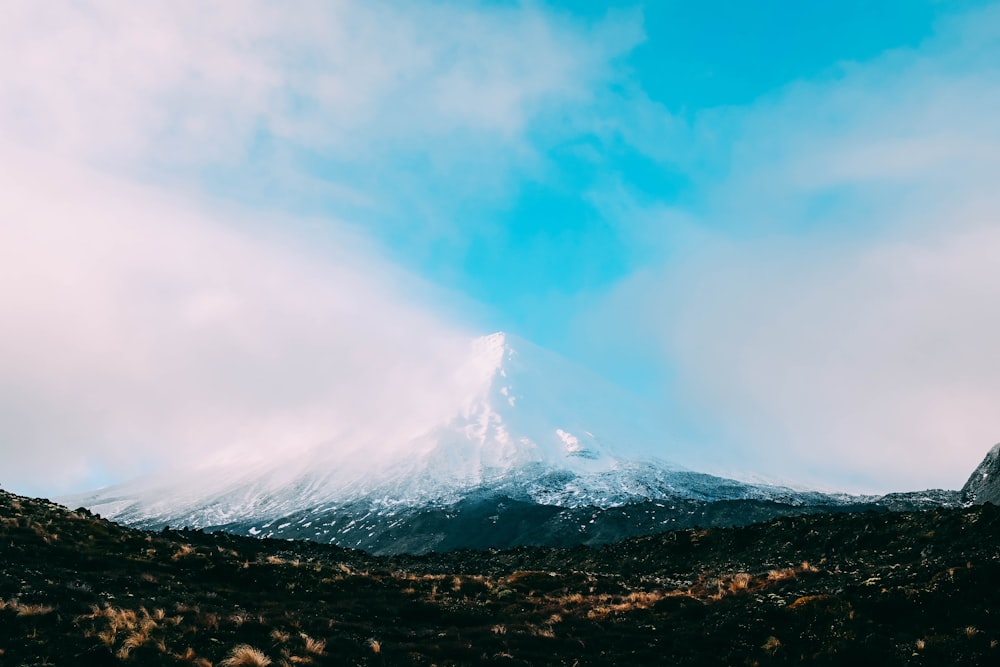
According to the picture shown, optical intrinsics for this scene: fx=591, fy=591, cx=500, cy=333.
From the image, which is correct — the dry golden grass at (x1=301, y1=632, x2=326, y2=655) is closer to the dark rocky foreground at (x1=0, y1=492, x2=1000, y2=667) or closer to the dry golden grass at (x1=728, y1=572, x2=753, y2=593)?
the dark rocky foreground at (x1=0, y1=492, x2=1000, y2=667)

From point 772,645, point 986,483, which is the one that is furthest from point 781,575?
point 986,483

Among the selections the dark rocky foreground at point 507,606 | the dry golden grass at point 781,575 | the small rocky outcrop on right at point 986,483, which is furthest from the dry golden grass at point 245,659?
the small rocky outcrop on right at point 986,483

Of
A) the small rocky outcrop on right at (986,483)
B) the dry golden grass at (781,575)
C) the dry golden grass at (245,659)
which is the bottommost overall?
the dry golden grass at (245,659)

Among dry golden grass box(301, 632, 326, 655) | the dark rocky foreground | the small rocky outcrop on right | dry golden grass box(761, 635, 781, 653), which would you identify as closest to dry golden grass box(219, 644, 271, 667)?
the dark rocky foreground

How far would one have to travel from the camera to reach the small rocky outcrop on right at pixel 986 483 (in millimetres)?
48344

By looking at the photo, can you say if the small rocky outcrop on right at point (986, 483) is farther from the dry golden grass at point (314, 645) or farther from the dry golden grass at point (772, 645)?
the dry golden grass at point (314, 645)

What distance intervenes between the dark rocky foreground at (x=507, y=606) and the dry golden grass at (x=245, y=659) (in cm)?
5

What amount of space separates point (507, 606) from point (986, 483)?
48934 mm

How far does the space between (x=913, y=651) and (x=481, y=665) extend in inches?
472

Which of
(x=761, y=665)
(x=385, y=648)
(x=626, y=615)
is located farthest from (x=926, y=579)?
(x=385, y=648)

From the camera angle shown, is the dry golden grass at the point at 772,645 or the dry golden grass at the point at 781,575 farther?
the dry golden grass at the point at 781,575

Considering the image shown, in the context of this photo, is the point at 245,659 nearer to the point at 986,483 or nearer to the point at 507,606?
the point at 507,606

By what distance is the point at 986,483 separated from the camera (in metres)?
51.7

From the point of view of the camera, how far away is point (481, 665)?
1758cm
